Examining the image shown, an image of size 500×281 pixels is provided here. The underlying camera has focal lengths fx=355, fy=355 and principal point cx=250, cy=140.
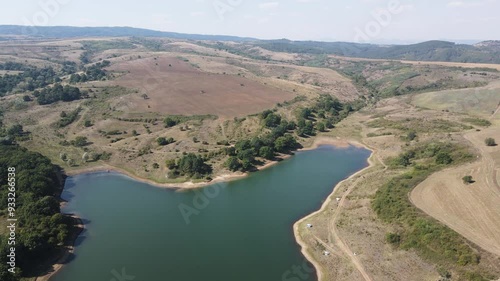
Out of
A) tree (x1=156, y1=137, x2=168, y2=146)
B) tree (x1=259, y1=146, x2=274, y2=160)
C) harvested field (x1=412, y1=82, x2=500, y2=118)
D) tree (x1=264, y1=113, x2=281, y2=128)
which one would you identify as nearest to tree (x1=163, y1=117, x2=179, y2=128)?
tree (x1=156, y1=137, x2=168, y2=146)

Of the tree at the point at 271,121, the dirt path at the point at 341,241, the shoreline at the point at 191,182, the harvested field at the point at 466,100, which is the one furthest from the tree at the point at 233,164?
the harvested field at the point at 466,100

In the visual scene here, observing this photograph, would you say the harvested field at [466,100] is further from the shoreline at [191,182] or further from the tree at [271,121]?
the tree at [271,121]

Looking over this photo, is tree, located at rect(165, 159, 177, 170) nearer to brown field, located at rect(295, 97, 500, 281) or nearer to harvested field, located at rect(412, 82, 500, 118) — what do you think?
brown field, located at rect(295, 97, 500, 281)

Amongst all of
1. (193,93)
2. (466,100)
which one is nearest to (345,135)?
(466,100)

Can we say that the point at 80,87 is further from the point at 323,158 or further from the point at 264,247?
the point at 264,247

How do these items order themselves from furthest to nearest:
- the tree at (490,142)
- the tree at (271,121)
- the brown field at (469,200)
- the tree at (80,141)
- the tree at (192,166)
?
the tree at (271,121)
the tree at (80,141)
the tree at (490,142)
the tree at (192,166)
the brown field at (469,200)

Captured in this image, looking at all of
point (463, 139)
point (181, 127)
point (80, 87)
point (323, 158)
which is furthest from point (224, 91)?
point (463, 139)

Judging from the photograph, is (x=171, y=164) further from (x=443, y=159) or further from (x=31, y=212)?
(x=443, y=159)
